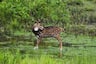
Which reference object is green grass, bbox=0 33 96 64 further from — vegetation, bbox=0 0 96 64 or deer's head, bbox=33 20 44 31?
deer's head, bbox=33 20 44 31

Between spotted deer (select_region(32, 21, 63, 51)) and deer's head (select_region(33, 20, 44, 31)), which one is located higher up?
deer's head (select_region(33, 20, 44, 31))

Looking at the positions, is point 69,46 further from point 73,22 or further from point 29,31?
point 73,22

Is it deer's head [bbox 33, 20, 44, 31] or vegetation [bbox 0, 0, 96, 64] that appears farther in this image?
deer's head [bbox 33, 20, 44, 31]

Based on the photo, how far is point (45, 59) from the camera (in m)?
9.46

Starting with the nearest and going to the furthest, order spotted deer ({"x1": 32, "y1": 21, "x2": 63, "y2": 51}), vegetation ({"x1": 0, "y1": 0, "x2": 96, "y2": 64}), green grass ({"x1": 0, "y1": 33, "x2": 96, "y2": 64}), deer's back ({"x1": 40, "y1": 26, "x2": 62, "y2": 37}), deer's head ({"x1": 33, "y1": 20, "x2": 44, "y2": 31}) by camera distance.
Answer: green grass ({"x1": 0, "y1": 33, "x2": 96, "y2": 64}) < vegetation ({"x1": 0, "y1": 0, "x2": 96, "y2": 64}) < deer's head ({"x1": 33, "y1": 20, "x2": 44, "y2": 31}) < spotted deer ({"x1": 32, "y1": 21, "x2": 63, "y2": 51}) < deer's back ({"x1": 40, "y1": 26, "x2": 62, "y2": 37})

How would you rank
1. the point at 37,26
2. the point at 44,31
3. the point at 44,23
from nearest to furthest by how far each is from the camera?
the point at 37,26, the point at 44,31, the point at 44,23

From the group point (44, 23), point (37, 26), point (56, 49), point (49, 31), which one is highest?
point (37, 26)

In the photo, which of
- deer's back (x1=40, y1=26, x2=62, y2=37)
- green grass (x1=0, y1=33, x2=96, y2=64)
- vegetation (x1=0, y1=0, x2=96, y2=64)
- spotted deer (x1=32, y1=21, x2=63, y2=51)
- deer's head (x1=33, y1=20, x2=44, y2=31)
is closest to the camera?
green grass (x1=0, y1=33, x2=96, y2=64)

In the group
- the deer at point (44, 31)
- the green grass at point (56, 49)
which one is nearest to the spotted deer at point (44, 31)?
the deer at point (44, 31)

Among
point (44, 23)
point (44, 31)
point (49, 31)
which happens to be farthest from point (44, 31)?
point (44, 23)

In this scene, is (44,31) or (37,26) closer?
(37,26)

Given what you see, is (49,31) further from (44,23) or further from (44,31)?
(44,23)

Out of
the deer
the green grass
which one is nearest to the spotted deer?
the deer

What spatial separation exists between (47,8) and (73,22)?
4.07 metres
